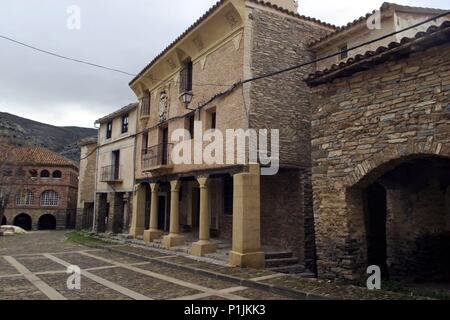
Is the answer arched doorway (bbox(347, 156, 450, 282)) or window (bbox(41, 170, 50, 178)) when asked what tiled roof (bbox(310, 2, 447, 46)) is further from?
window (bbox(41, 170, 50, 178))

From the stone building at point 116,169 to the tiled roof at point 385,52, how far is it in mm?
14055

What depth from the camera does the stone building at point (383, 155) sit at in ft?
19.8

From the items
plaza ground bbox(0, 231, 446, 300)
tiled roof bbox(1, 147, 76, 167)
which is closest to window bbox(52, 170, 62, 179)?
tiled roof bbox(1, 147, 76, 167)

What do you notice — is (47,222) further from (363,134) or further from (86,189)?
(363,134)

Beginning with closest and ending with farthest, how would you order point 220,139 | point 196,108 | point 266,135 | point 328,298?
point 328,298, point 266,135, point 220,139, point 196,108

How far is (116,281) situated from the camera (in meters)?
8.52

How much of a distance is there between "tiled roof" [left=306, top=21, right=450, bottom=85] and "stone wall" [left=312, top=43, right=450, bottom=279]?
6.3 inches

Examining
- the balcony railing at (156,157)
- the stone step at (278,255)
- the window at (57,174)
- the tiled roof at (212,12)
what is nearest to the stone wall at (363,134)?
the stone step at (278,255)

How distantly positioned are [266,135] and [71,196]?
33886 mm

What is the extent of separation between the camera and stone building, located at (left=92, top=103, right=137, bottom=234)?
20.3 meters

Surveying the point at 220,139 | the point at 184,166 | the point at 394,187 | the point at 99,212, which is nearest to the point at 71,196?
the point at 99,212

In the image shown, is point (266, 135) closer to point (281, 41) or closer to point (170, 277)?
point (281, 41)

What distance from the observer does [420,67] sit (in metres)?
6.17

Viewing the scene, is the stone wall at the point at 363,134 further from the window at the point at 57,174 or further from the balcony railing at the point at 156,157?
the window at the point at 57,174
